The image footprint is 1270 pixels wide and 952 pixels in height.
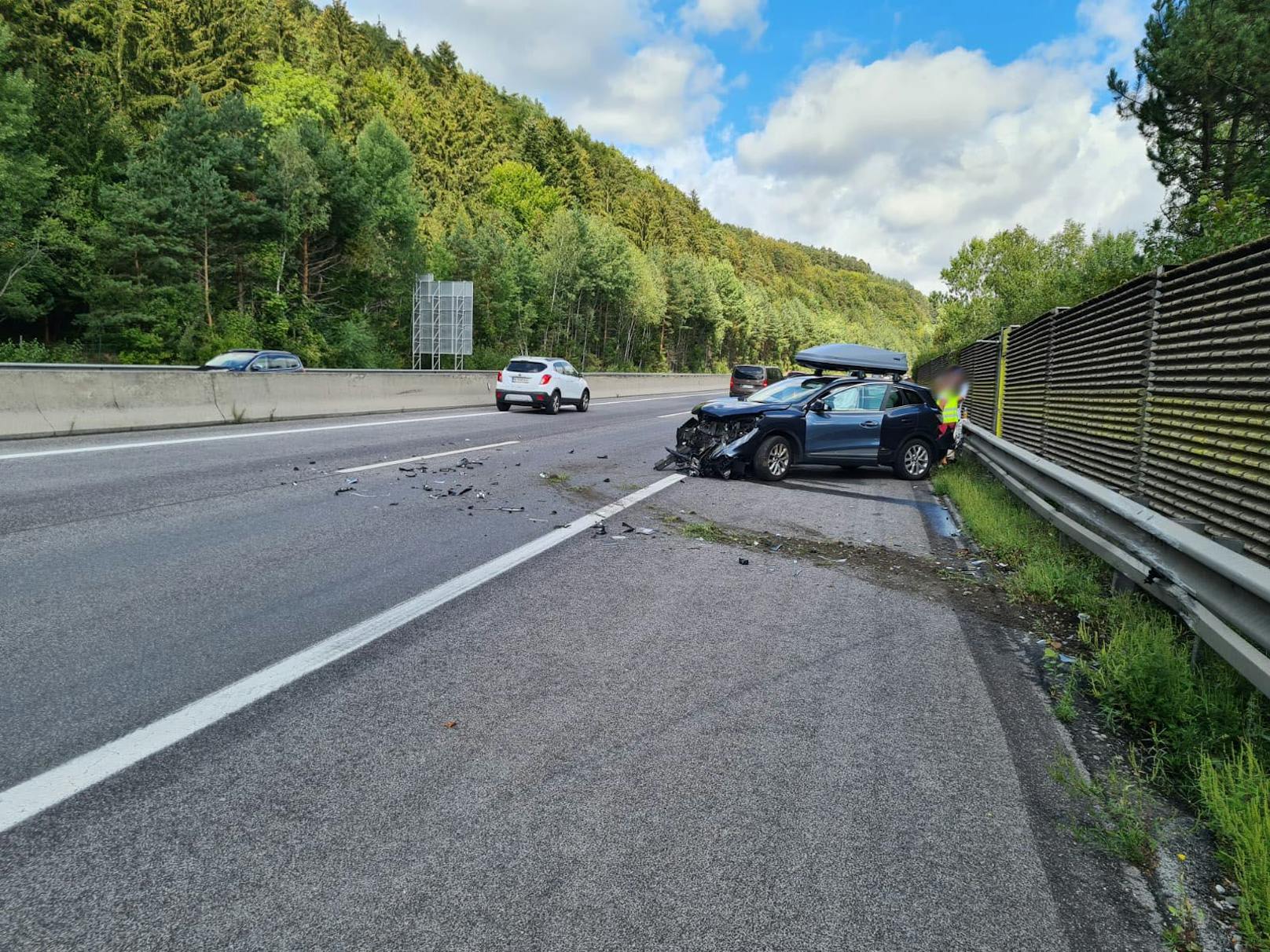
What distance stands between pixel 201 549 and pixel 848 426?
9466mm

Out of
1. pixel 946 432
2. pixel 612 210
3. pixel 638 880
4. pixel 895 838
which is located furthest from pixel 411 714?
pixel 612 210

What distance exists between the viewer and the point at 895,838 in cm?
275

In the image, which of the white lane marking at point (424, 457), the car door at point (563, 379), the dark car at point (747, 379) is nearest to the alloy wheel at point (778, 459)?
the white lane marking at point (424, 457)

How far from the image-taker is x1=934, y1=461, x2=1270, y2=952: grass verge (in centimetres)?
268

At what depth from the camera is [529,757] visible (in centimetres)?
317

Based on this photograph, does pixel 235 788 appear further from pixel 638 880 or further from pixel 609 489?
pixel 609 489

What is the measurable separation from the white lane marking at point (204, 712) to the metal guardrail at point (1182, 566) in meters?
4.27

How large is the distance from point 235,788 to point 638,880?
153cm

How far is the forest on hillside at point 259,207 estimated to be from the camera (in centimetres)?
3472

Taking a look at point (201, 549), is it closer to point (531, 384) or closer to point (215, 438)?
point (215, 438)

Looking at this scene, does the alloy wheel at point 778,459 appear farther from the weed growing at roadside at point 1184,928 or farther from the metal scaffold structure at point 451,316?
the metal scaffold structure at point 451,316

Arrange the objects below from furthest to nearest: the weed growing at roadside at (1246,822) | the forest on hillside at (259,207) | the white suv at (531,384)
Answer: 1. the forest on hillside at (259,207)
2. the white suv at (531,384)
3. the weed growing at roadside at (1246,822)

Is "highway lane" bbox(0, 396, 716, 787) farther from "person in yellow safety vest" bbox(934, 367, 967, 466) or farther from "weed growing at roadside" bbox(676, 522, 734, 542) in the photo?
"person in yellow safety vest" bbox(934, 367, 967, 466)

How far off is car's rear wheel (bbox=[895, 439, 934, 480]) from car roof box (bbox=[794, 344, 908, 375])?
375 cm
